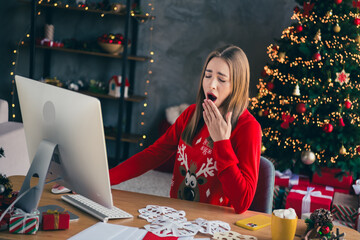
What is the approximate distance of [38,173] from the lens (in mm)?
1387

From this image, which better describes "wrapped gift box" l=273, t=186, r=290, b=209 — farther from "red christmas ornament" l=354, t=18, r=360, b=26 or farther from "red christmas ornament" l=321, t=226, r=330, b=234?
"red christmas ornament" l=321, t=226, r=330, b=234

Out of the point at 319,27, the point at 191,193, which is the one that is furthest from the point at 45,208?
the point at 319,27

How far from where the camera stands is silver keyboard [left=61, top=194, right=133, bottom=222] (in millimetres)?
1439

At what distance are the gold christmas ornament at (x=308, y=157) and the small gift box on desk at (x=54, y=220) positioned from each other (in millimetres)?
2529

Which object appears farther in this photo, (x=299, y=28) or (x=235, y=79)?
(x=299, y=28)

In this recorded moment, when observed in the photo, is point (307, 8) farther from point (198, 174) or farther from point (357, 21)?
point (198, 174)

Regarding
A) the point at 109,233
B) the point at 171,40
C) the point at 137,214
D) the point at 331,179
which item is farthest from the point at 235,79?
the point at 171,40

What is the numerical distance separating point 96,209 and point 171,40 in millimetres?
3411

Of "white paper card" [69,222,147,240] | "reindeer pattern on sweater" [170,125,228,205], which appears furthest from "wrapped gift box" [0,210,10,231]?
"reindeer pattern on sweater" [170,125,228,205]

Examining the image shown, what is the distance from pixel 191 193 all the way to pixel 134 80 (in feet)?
10.2

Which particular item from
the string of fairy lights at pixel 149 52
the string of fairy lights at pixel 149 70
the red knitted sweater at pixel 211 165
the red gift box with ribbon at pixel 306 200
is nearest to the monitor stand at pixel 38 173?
the red knitted sweater at pixel 211 165

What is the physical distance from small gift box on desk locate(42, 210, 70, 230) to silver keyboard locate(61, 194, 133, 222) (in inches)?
5.3

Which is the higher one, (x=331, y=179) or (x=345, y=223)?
(x=331, y=179)

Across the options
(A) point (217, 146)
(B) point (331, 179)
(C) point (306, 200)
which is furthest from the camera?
(B) point (331, 179)
